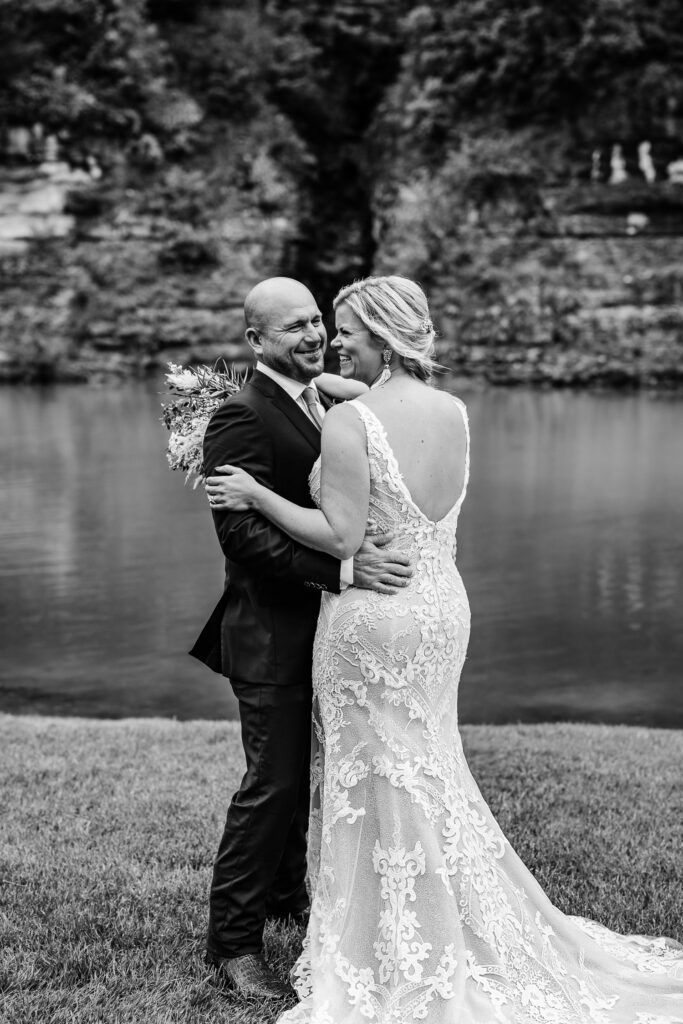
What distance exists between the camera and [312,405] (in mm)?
3334

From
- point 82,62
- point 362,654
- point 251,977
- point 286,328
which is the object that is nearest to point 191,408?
point 286,328

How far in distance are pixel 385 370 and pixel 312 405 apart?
364 mm

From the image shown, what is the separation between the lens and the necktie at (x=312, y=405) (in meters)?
3.31

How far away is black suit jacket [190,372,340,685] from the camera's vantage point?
3088 millimetres

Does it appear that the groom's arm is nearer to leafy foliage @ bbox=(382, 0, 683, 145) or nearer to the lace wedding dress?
the lace wedding dress

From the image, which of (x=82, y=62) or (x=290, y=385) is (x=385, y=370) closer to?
(x=290, y=385)

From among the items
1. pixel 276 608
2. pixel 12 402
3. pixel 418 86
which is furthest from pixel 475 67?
pixel 276 608

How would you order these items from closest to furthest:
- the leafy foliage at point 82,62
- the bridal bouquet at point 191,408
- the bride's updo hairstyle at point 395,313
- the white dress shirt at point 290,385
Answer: the bride's updo hairstyle at point 395,313 < the white dress shirt at point 290,385 < the bridal bouquet at point 191,408 < the leafy foliage at point 82,62

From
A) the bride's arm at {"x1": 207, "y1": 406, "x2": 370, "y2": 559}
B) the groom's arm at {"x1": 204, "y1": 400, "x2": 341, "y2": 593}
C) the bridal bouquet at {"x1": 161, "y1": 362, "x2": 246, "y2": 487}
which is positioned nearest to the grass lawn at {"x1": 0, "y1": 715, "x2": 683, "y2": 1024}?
the groom's arm at {"x1": 204, "y1": 400, "x2": 341, "y2": 593}

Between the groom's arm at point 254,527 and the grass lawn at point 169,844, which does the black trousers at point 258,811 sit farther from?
the groom's arm at point 254,527

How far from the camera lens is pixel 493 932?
3012mm

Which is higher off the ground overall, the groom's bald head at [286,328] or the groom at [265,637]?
the groom's bald head at [286,328]

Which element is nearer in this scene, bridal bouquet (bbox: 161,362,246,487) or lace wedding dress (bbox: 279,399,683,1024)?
lace wedding dress (bbox: 279,399,683,1024)

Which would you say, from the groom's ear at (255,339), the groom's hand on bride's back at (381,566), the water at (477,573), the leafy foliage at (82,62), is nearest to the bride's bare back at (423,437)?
the groom's hand on bride's back at (381,566)
